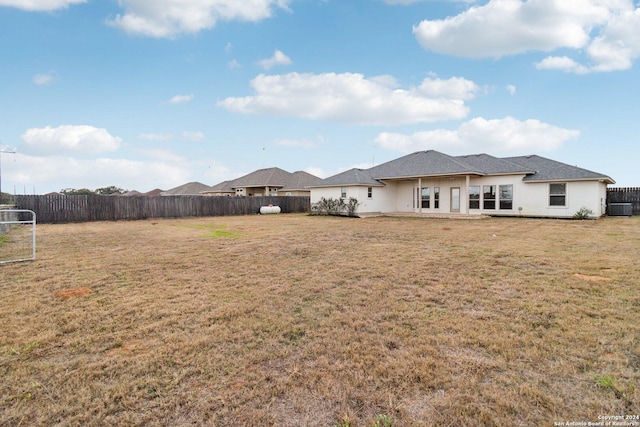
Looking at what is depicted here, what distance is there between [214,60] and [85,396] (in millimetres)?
17132

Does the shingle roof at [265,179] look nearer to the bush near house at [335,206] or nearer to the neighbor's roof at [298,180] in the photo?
the neighbor's roof at [298,180]

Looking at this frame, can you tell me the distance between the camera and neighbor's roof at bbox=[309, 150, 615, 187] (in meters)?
17.8

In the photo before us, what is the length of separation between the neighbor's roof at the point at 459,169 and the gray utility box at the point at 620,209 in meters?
1.46

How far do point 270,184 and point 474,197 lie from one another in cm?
2018

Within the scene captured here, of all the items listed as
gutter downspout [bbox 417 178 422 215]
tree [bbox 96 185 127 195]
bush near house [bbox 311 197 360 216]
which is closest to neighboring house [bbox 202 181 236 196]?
bush near house [bbox 311 197 360 216]

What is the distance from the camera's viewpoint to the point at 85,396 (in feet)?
7.57

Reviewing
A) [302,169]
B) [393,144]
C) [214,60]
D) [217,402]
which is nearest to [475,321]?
[217,402]

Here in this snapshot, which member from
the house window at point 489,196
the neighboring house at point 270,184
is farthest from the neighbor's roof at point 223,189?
the house window at point 489,196

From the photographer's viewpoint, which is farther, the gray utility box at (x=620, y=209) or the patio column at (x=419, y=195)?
the patio column at (x=419, y=195)

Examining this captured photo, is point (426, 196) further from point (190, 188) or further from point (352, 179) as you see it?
point (190, 188)

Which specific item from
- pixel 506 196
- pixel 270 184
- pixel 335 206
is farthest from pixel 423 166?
pixel 270 184

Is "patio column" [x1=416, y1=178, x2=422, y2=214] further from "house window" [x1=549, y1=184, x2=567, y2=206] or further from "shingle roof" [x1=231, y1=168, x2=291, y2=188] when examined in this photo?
"shingle roof" [x1=231, y1=168, x2=291, y2=188]

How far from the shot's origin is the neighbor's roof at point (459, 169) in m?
17.8

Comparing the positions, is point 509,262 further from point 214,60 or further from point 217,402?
point 214,60
